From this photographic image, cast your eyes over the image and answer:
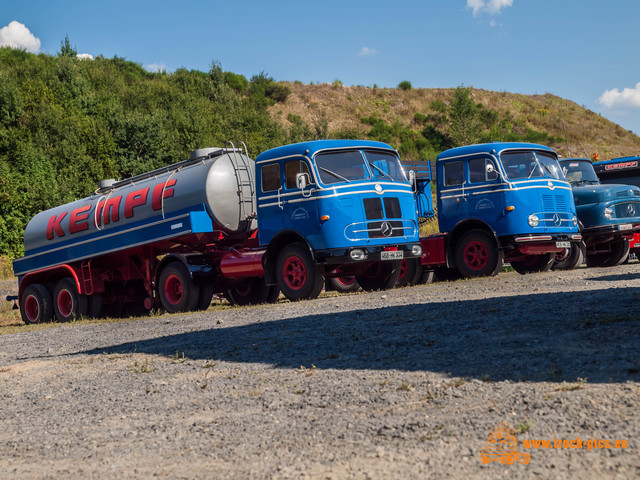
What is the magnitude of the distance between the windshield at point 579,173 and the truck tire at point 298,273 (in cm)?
801

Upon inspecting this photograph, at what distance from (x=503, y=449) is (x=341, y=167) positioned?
9850mm

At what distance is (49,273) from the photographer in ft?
61.1

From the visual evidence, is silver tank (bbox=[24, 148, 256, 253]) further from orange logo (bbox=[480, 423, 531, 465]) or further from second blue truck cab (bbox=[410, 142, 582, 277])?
orange logo (bbox=[480, 423, 531, 465])

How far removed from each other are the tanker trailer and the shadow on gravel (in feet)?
15.9

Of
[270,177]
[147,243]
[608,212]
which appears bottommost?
[608,212]

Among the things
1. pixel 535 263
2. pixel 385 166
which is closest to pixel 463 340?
pixel 385 166

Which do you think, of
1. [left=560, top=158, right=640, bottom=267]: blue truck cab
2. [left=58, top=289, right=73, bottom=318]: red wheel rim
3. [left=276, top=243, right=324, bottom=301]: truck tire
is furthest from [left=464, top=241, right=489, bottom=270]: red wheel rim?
[left=58, top=289, right=73, bottom=318]: red wheel rim

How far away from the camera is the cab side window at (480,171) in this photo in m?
14.8

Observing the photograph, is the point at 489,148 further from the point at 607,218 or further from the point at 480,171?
the point at 607,218

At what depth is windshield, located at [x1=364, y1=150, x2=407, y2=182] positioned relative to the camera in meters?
13.8

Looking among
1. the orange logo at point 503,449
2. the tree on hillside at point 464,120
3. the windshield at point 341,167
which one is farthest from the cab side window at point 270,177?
the tree on hillside at point 464,120

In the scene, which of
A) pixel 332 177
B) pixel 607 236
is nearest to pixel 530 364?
pixel 332 177

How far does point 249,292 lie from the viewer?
16250mm

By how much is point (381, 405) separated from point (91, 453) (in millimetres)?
2081
